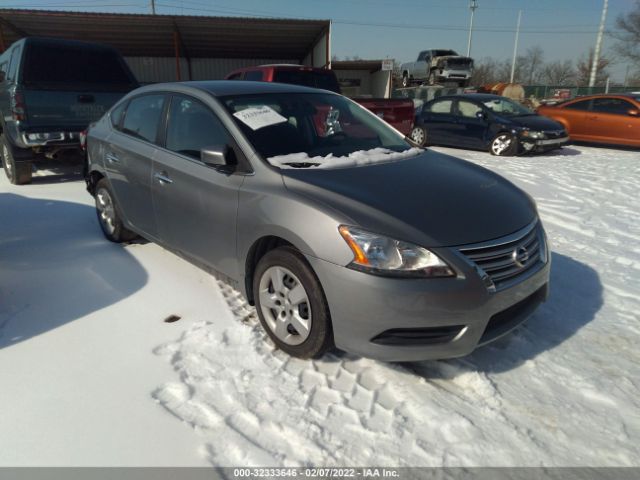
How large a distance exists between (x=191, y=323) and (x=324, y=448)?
141 cm

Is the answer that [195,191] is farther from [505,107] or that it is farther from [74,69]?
[505,107]

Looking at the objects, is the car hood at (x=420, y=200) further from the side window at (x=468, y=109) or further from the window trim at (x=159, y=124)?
the side window at (x=468, y=109)

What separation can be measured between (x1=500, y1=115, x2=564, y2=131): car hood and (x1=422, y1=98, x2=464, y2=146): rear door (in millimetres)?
1177

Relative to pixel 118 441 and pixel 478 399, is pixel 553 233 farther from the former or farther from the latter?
pixel 118 441

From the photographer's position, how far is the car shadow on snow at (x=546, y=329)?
2.62 meters

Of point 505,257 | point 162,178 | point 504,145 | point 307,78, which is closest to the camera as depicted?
point 505,257

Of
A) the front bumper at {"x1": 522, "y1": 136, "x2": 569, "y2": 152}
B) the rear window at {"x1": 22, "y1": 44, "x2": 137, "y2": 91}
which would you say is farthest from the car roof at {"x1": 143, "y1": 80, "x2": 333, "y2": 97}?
the front bumper at {"x1": 522, "y1": 136, "x2": 569, "y2": 152}

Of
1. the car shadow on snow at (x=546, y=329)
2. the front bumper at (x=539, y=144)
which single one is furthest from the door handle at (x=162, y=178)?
the front bumper at (x=539, y=144)

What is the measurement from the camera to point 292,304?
101 inches

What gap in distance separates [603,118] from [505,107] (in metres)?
2.94

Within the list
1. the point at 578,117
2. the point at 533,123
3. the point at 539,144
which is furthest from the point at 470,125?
the point at 578,117

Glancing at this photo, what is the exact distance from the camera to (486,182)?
296cm

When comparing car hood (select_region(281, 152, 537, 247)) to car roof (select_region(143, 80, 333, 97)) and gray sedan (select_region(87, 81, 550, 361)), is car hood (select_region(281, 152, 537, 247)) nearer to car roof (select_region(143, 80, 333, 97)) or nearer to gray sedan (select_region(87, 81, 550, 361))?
gray sedan (select_region(87, 81, 550, 361))

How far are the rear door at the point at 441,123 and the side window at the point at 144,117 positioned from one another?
882 cm
